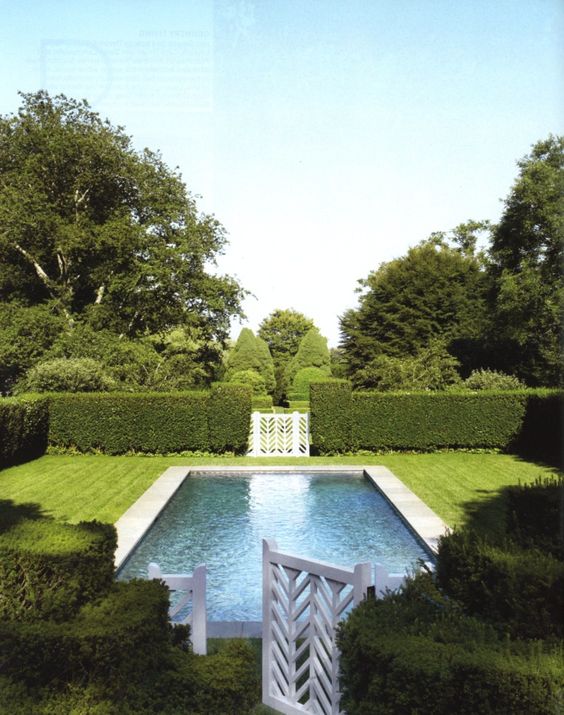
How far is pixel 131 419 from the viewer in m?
18.2

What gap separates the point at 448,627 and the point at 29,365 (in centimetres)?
2404

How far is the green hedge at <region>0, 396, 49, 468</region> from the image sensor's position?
15.3m

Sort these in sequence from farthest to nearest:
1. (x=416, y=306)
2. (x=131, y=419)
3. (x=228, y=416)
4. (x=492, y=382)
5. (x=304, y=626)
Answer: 1. (x=416, y=306)
2. (x=492, y=382)
3. (x=131, y=419)
4. (x=228, y=416)
5. (x=304, y=626)

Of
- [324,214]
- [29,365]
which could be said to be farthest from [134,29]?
[29,365]

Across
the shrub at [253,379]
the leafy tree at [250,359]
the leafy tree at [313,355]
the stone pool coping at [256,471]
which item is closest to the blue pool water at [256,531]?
the stone pool coping at [256,471]

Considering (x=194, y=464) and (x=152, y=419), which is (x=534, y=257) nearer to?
(x=152, y=419)

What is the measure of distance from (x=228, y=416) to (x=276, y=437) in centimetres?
189

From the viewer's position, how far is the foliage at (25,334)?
2445 cm

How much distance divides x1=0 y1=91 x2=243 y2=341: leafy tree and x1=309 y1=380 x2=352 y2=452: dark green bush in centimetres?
1012

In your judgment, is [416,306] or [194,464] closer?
[194,464]

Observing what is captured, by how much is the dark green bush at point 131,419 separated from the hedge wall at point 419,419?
11.2 ft

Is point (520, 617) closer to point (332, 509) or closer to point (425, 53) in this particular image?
point (425, 53)

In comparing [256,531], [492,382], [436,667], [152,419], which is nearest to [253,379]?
[492,382]

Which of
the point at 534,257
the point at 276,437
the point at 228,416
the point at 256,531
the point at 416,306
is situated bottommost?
the point at 256,531
